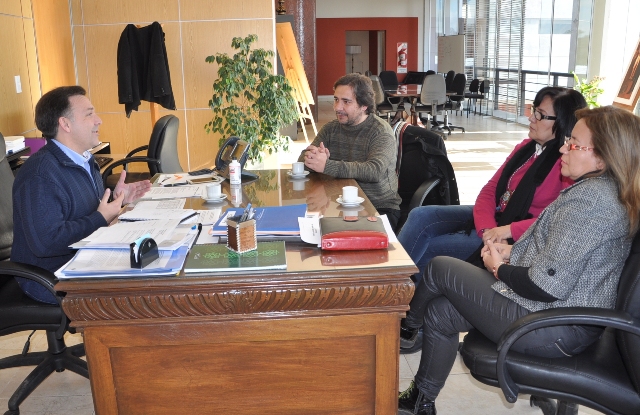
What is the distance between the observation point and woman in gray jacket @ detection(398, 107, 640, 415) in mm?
1817

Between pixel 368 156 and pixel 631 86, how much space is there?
13.6 feet

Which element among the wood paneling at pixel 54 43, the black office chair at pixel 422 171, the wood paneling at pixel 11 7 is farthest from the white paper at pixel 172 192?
the wood paneling at pixel 54 43

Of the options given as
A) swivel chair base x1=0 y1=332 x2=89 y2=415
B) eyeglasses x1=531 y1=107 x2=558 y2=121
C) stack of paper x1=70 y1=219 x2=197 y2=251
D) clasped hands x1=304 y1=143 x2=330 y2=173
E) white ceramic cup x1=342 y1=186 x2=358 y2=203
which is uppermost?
eyeglasses x1=531 y1=107 x2=558 y2=121

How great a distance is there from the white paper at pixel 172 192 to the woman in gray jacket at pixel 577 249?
1323mm

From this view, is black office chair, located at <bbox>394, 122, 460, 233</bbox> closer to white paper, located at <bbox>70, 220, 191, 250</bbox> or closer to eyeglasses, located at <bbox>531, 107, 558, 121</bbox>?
eyeglasses, located at <bbox>531, 107, 558, 121</bbox>

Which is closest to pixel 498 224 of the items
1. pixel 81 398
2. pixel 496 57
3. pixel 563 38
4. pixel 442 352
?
pixel 442 352

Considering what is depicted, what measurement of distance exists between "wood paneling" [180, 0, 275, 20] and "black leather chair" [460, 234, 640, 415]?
540 cm

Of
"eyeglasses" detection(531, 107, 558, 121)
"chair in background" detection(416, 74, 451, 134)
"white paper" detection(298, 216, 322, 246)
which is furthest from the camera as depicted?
"chair in background" detection(416, 74, 451, 134)

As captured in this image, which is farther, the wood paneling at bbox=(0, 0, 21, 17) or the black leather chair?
the wood paneling at bbox=(0, 0, 21, 17)

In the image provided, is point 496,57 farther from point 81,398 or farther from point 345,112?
point 81,398

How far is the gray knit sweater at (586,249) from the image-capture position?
5.94 ft

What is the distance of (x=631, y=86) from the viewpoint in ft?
20.0

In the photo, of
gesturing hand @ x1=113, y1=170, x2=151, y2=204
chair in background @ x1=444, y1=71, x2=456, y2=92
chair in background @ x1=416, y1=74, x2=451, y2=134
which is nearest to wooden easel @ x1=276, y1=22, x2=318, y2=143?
chair in background @ x1=416, y1=74, x2=451, y2=134

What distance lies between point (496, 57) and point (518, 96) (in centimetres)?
170
